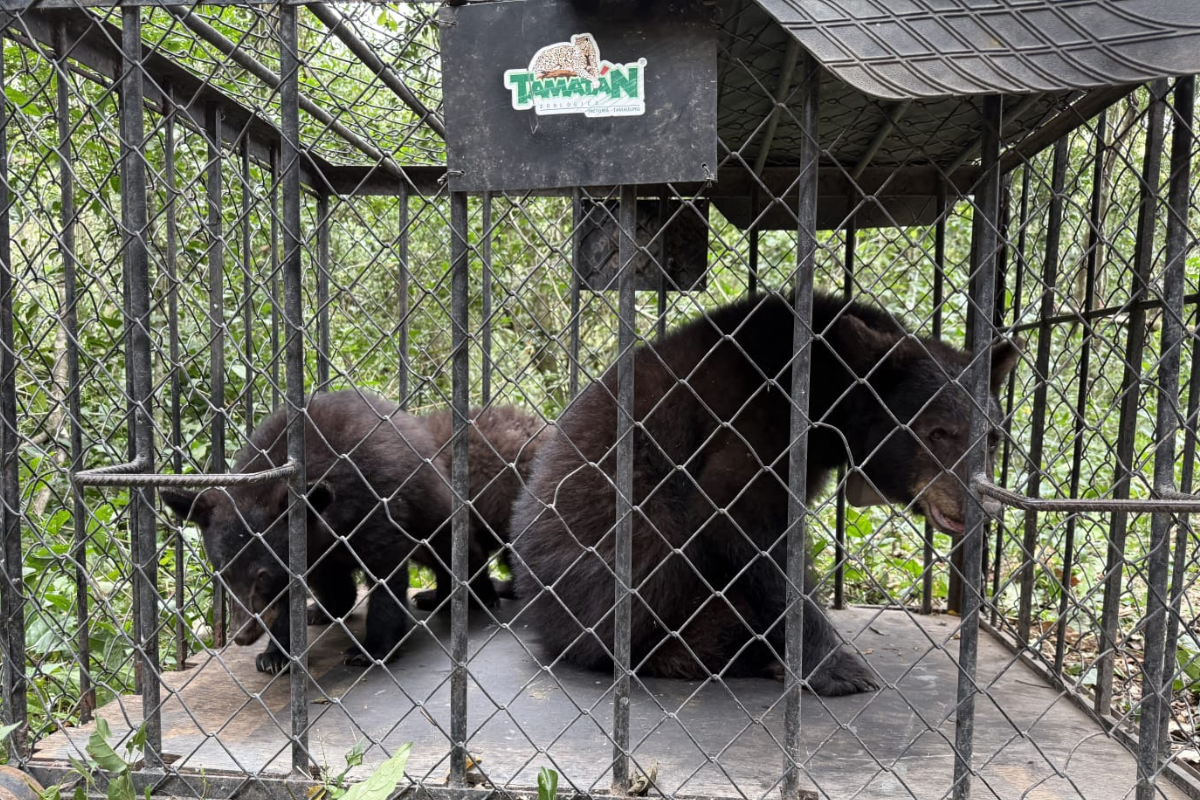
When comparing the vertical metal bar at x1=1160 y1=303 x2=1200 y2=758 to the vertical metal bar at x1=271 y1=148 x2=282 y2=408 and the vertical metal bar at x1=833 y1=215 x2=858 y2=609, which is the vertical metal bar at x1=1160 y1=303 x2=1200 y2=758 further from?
the vertical metal bar at x1=271 y1=148 x2=282 y2=408

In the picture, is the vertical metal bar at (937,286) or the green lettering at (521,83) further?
the vertical metal bar at (937,286)

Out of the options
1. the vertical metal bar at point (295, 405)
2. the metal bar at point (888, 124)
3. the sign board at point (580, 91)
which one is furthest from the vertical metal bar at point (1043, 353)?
the vertical metal bar at point (295, 405)

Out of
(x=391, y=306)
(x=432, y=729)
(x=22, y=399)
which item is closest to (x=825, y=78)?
(x=432, y=729)

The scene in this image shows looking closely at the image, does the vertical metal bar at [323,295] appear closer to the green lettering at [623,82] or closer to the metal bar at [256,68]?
the metal bar at [256,68]

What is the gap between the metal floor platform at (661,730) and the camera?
10.9ft

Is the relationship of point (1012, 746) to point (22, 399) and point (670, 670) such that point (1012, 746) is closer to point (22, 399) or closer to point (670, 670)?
point (670, 670)

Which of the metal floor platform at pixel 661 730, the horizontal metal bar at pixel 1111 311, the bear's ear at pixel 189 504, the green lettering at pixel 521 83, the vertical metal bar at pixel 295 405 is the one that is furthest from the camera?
the bear's ear at pixel 189 504

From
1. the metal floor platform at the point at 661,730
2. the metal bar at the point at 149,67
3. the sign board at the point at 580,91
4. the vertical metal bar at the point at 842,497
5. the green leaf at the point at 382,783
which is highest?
the metal bar at the point at 149,67

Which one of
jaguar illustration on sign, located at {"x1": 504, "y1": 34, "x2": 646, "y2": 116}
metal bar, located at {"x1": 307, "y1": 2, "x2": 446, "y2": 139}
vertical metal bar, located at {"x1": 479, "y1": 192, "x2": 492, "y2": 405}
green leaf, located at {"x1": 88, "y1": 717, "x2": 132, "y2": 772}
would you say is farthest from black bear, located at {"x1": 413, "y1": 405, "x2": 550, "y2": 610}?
jaguar illustration on sign, located at {"x1": 504, "y1": 34, "x2": 646, "y2": 116}

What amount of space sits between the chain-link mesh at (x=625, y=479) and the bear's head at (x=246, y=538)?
0.06ft

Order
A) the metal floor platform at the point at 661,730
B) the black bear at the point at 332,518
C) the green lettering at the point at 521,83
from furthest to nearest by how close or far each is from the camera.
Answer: the black bear at the point at 332,518 → the metal floor platform at the point at 661,730 → the green lettering at the point at 521,83

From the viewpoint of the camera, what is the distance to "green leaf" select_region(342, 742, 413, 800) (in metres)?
2.91

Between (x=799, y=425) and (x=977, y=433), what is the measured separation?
634 millimetres

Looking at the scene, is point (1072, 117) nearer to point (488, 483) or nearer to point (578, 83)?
point (578, 83)
